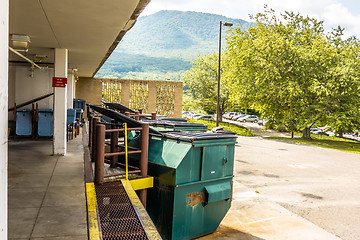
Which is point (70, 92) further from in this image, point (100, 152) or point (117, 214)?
point (117, 214)

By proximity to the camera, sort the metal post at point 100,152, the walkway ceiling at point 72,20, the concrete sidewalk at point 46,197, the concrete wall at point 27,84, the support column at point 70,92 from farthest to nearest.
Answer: the support column at point 70,92
the concrete wall at point 27,84
the walkway ceiling at point 72,20
the metal post at point 100,152
the concrete sidewalk at point 46,197

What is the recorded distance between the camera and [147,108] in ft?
102

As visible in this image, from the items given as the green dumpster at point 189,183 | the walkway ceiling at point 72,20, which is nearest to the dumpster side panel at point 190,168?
the green dumpster at point 189,183

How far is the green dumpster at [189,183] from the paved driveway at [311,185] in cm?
280

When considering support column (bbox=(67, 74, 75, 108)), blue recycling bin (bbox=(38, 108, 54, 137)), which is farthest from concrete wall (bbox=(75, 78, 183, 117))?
blue recycling bin (bbox=(38, 108, 54, 137))

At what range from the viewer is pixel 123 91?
99.8 ft

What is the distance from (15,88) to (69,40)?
6.55 meters

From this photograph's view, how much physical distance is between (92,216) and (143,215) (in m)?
0.63

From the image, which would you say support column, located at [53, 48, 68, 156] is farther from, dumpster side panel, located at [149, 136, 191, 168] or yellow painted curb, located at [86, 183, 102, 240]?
yellow painted curb, located at [86, 183, 102, 240]

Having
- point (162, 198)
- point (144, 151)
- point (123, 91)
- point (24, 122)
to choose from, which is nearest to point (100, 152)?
point (144, 151)

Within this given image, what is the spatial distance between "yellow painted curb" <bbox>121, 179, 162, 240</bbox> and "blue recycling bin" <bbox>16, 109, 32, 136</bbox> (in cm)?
805

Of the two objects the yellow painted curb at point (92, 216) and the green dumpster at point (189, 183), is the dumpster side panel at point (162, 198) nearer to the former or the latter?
the green dumpster at point (189, 183)

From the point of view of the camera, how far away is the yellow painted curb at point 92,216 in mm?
3496

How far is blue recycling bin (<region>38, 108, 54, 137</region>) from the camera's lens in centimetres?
1166
